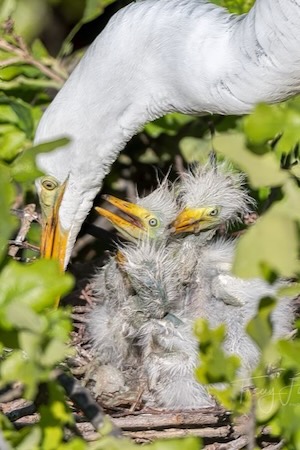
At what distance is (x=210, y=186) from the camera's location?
8.73 ft

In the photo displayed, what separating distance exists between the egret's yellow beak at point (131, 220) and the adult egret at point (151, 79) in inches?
3.7

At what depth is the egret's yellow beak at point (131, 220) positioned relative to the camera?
2.64m

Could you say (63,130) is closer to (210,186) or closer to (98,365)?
(210,186)

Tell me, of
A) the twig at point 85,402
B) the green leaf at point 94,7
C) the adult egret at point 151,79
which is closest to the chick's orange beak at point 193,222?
the adult egret at point 151,79

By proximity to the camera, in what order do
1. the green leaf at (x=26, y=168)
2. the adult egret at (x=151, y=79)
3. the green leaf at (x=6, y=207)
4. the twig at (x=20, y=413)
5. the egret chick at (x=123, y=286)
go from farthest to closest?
1. the egret chick at (x=123, y=286)
2. the adult egret at (x=151, y=79)
3. the twig at (x=20, y=413)
4. the green leaf at (x=26, y=168)
5. the green leaf at (x=6, y=207)

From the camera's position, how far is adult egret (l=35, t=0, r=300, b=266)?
2338mm

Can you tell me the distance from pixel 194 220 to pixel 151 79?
39cm

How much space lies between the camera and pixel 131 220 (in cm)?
269

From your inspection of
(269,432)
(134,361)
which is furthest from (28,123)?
(269,432)

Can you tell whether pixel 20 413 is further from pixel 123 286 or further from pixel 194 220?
pixel 194 220

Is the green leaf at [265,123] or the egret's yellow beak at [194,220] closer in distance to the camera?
the green leaf at [265,123]

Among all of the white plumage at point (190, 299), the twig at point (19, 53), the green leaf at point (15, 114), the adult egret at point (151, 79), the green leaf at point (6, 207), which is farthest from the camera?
the green leaf at point (15, 114)

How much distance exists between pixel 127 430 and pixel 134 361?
1.31 ft

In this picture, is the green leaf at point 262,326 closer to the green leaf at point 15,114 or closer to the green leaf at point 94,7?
the green leaf at point 15,114
